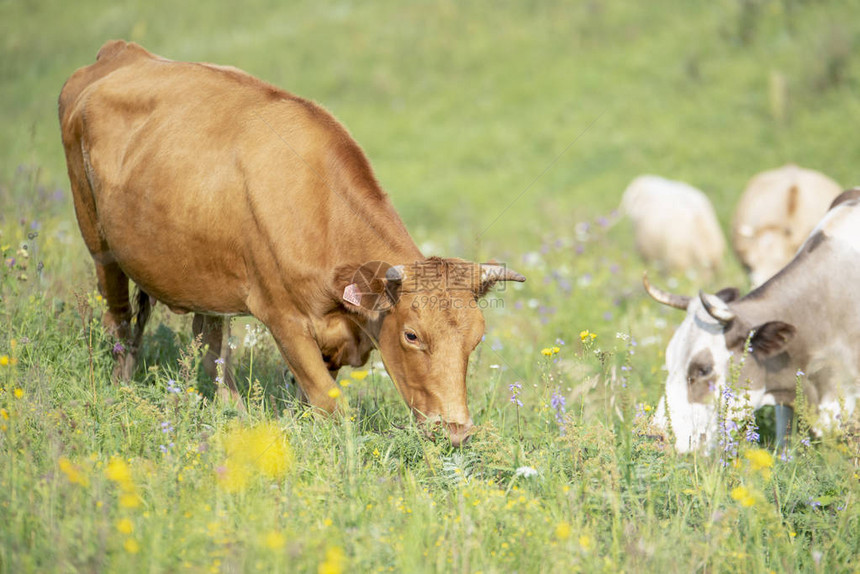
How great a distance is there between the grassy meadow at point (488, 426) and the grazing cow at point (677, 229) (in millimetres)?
389

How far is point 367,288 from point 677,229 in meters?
8.46

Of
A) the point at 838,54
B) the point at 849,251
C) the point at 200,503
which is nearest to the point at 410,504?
the point at 200,503

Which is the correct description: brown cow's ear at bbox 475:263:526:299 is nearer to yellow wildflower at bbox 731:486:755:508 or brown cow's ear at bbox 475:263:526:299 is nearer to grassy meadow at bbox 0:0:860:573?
grassy meadow at bbox 0:0:860:573

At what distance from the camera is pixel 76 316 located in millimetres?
5238

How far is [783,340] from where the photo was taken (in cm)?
526

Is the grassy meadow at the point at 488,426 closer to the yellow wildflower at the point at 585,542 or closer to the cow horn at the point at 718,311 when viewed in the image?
the yellow wildflower at the point at 585,542

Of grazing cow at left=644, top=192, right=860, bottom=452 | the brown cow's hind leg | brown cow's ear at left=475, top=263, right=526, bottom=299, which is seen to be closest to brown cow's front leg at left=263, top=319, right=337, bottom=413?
brown cow's ear at left=475, top=263, right=526, bottom=299

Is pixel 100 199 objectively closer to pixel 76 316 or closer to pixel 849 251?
pixel 76 316

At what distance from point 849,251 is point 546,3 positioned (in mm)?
18170

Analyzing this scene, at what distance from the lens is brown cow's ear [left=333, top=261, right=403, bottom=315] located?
4.02m

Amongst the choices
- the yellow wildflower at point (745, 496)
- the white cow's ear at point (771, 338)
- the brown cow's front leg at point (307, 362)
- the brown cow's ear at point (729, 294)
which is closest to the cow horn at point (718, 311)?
the white cow's ear at point (771, 338)

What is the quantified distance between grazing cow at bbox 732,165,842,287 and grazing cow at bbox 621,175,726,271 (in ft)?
3.17

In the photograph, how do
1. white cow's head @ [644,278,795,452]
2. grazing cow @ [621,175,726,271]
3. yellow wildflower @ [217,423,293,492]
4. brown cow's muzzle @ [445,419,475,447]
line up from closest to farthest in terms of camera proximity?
yellow wildflower @ [217,423,293,492], brown cow's muzzle @ [445,419,475,447], white cow's head @ [644,278,795,452], grazing cow @ [621,175,726,271]

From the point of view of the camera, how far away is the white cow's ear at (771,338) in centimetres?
520
